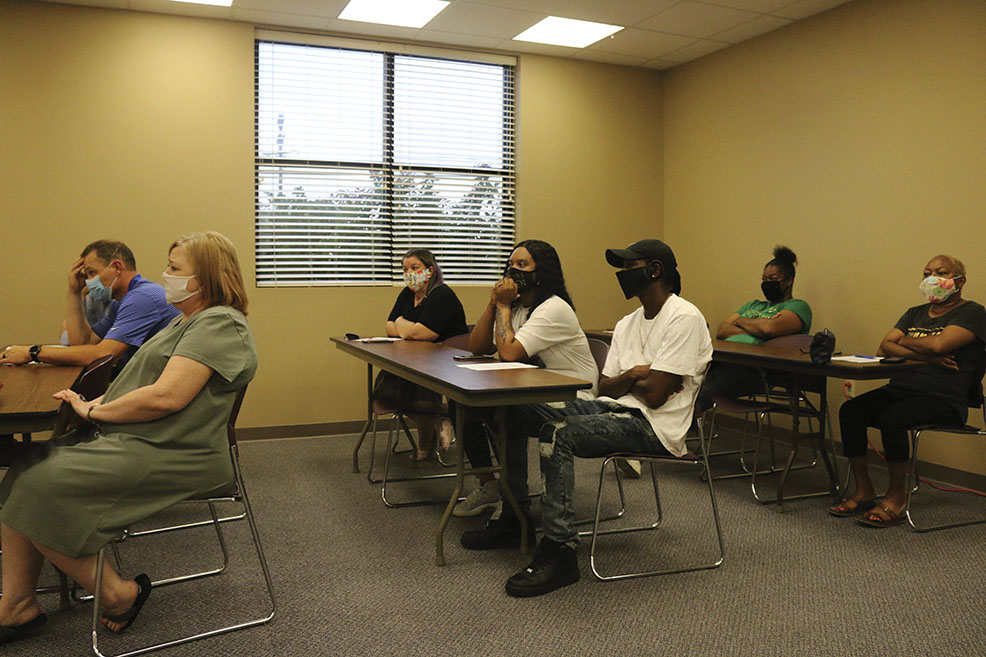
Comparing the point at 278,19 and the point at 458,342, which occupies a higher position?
the point at 278,19

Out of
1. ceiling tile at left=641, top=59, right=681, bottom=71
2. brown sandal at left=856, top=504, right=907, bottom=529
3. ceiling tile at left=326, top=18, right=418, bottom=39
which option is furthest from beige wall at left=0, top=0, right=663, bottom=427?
brown sandal at left=856, top=504, right=907, bottom=529

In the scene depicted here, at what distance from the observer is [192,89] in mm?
5496

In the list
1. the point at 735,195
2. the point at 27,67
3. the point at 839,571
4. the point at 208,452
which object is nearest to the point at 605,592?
the point at 839,571

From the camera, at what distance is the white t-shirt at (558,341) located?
3.38m

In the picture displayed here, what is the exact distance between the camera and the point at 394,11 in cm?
538

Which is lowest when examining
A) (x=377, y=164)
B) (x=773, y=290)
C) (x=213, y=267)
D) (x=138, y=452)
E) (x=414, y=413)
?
(x=414, y=413)

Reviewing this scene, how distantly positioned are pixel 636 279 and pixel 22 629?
95.8 inches

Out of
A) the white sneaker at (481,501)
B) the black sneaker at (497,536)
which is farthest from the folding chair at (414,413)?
the black sneaker at (497,536)

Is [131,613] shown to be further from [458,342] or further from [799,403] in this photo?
[799,403]

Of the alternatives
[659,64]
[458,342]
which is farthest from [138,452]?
[659,64]

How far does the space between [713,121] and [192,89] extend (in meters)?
3.93

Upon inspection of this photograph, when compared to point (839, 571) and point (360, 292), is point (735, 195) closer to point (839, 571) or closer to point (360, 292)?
point (360, 292)

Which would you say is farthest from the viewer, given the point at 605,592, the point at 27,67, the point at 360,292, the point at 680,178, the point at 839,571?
the point at 680,178

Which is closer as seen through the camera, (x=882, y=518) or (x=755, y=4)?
(x=882, y=518)
